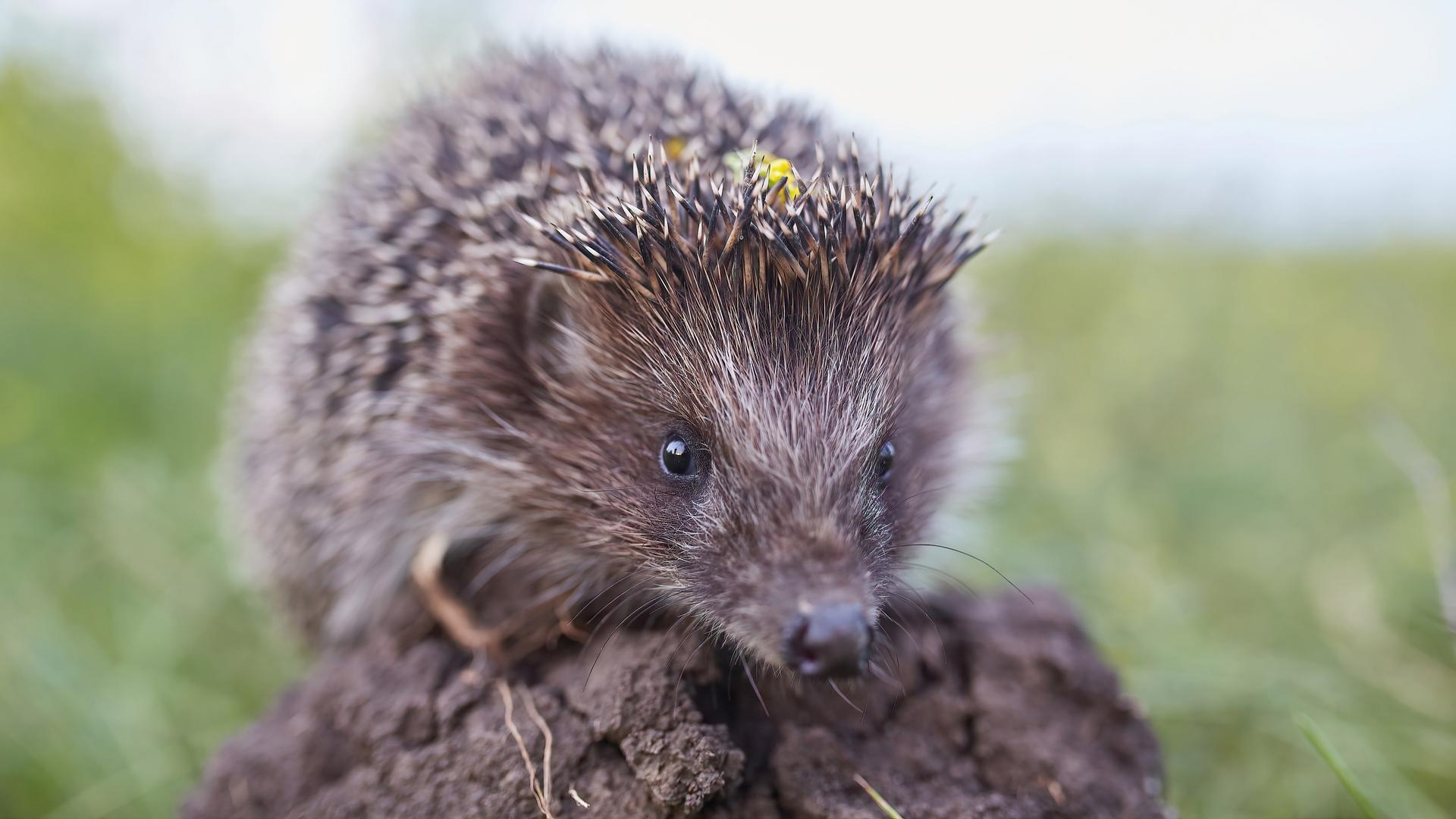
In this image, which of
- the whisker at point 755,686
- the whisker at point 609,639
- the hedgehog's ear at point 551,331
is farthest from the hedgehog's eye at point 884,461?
the hedgehog's ear at point 551,331

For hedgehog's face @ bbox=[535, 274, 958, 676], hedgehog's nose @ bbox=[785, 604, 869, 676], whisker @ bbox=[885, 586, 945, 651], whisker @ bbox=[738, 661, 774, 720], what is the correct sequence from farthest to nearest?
whisker @ bbox=[885, 586, 945, 651], whisker @ bbox=[738, 661, 774, 720], hedgehog's face @ bbox=[535, 274, 958, 676], hedgehog's nose @ bbox=[785, 604, 869, 676]

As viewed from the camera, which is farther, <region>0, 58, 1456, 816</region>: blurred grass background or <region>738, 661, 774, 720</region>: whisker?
<region>0, 58, 1456, 816</region>: blurred grass background

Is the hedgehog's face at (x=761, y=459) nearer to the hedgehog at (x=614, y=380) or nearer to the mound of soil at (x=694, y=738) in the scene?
the hedgehog at (x=614, y=380)

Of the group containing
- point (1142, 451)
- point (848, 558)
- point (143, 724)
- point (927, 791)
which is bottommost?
point (1142, 451)

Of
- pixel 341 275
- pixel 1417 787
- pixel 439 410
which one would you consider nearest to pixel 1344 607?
pixel 1417 787

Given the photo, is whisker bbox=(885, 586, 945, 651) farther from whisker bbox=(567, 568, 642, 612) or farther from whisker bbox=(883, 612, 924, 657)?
whisker bbox=(567, 568, 642, 612)

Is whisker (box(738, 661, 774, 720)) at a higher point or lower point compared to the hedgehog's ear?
lower

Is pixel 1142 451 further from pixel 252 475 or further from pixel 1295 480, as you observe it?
pixel 252 475

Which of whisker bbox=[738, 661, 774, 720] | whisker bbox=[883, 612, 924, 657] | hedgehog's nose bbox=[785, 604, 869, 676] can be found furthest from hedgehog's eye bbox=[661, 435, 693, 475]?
whisker bbox=[883, 612, 924, 657]

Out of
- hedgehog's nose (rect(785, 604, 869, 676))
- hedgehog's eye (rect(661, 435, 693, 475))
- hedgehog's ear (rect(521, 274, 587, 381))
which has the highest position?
hedgehog's ear (rect(521, 274, 587, 381))
